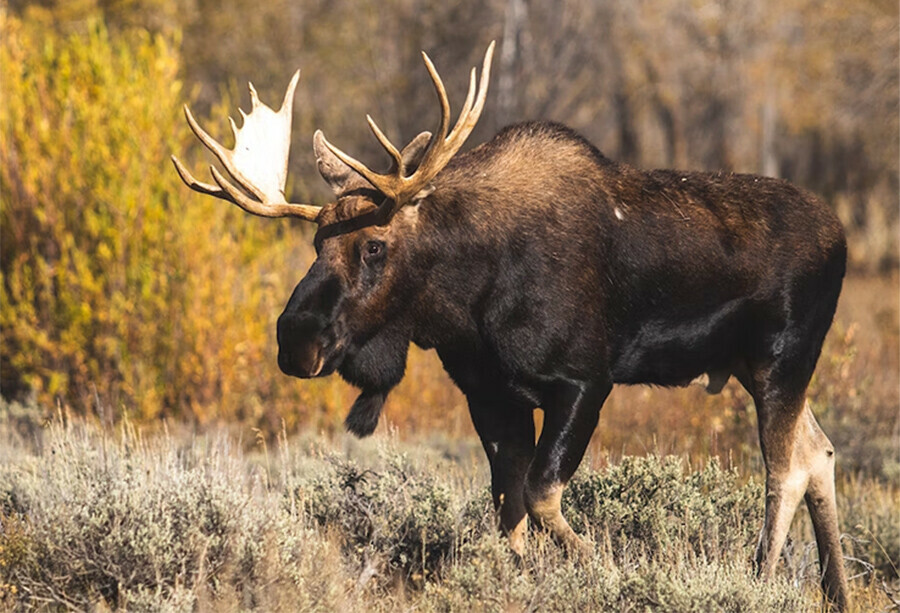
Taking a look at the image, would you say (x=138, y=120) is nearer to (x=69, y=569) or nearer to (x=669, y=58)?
(x=69, y=569)

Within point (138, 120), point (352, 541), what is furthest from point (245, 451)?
point (352, 541)

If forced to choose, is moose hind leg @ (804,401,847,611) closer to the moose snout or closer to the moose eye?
the moose eye

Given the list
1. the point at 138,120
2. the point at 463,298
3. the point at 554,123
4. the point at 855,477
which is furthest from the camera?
the point at 138,120

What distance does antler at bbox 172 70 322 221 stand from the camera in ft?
18.0

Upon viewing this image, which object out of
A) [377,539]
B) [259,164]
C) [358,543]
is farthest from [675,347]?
[259,164]

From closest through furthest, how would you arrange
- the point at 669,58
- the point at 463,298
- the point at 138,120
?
the point at 463,298
the point at 138,120
the point at 669,58

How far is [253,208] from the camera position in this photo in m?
5.49

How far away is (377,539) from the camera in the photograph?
5.87m

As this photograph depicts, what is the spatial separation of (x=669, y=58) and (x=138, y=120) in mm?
19067

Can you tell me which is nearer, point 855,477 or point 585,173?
point 585,173

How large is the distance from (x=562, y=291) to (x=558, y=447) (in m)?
0.62

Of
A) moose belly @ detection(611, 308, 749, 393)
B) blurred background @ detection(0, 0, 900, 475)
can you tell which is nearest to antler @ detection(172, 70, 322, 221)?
moose belly @ detection(611, 308, 749, 393)

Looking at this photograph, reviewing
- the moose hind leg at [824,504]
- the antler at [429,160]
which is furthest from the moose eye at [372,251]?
the moose hind leg at [824,504]

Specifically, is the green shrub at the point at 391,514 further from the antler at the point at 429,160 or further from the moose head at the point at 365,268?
the antler at the point at 429,160
